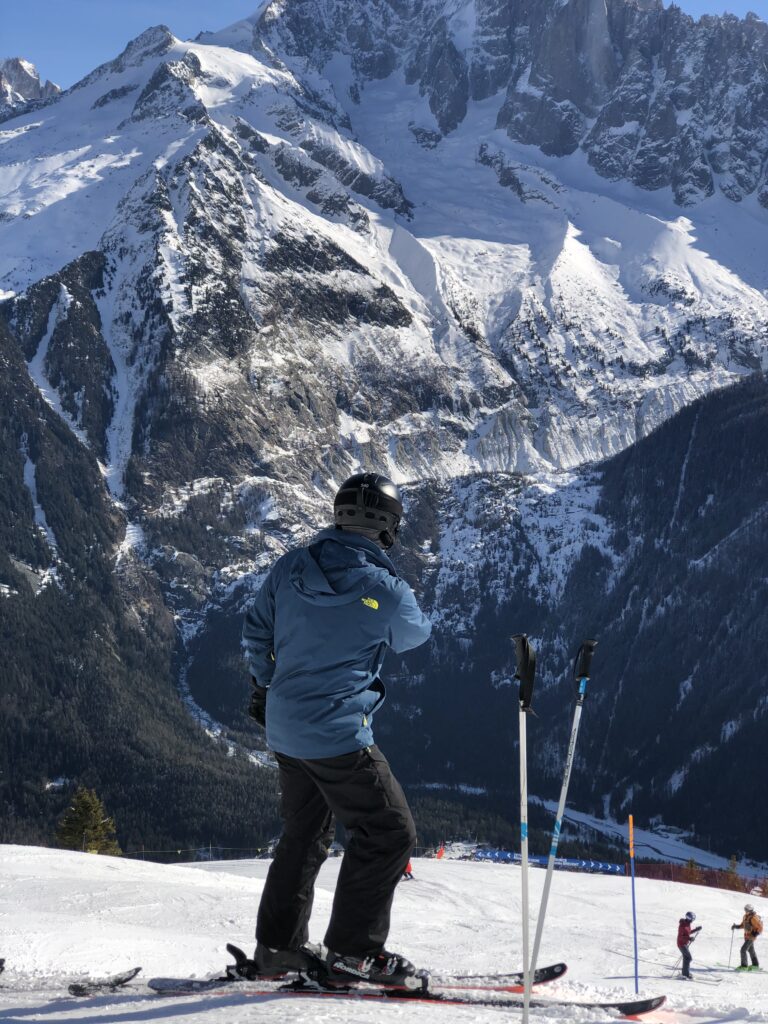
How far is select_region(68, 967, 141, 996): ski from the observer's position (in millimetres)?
8931

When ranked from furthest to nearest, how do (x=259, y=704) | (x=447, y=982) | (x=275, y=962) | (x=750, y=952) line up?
(x=750, y=952) → (x=447, y=982) → (x=259, y=704) → (x=275, y=962)

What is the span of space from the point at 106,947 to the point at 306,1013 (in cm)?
465

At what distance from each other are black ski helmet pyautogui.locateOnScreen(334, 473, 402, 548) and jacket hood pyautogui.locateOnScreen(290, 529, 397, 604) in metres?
0.15

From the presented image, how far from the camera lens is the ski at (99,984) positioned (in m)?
8.93

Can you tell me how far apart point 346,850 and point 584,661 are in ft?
7.98

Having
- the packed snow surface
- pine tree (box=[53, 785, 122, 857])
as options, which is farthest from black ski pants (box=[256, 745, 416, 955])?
pine tree (box=[53, 785, 122, 857])

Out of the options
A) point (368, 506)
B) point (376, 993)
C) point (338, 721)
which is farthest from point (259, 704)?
point (376, 993)

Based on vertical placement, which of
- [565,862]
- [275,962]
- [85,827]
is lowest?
[565,862]

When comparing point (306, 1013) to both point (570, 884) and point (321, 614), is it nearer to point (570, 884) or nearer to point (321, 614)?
point (321, 614)

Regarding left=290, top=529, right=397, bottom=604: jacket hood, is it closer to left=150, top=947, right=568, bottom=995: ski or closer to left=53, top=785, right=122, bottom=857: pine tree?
left=150, top=947, right=568, bottom=995: ski

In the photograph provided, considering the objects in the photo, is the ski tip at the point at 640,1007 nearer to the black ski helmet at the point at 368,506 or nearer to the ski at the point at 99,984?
the ski at the point at 99,984

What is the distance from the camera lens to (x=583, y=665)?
8.02 meters

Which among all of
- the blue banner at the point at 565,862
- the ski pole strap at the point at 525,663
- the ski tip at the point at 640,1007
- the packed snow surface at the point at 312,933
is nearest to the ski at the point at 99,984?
the packed snow surface at the point at 312,933

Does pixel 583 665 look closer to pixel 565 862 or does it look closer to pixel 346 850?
pixel 346 850
